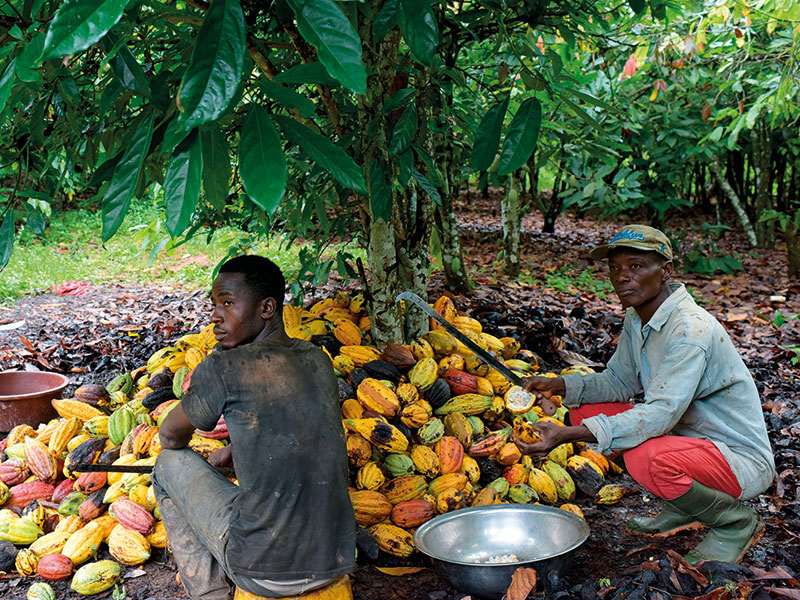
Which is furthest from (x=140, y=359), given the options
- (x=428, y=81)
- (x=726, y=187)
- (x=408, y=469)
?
(x=726, y=187)

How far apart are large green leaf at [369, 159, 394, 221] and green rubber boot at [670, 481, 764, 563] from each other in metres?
1.30

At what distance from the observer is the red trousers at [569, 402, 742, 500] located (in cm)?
211

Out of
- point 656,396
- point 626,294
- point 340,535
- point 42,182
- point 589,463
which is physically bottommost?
point 589,463

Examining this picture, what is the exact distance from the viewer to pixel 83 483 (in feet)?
8.51

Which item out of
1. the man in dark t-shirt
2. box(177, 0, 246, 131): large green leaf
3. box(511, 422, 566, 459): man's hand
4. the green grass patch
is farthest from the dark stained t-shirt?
the green grass patch

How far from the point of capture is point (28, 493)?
267 cm

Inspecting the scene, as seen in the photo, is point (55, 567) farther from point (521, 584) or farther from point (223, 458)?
point (521, 584)

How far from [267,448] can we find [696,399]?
4.71 feet

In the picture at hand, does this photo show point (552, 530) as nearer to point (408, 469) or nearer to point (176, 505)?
point (408, 469)

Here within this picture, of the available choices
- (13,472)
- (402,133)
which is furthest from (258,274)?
(13,472)

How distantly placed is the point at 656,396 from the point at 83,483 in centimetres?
210

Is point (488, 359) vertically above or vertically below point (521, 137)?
below

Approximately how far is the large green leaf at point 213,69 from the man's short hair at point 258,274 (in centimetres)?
94

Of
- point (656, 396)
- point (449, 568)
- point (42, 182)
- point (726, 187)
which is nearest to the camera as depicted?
point (449, 568)
